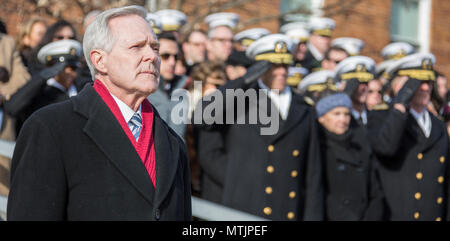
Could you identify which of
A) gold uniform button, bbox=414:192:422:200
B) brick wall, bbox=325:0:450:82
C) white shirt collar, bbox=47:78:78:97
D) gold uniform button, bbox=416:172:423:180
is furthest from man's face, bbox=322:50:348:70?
brick wall, bbox=325:0:450:82

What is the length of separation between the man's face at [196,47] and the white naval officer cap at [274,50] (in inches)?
80.9

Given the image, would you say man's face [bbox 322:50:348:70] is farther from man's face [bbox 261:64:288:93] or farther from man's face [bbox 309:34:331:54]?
man's face [bbox 261:64:288:93]

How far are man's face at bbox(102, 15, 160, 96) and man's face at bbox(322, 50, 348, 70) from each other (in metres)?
6.57

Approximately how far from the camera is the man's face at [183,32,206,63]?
8.58 metres

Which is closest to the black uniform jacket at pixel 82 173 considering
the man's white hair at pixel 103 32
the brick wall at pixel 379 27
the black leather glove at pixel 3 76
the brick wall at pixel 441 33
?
the man's white hair at pixel 103 32

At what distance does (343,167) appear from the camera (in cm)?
665

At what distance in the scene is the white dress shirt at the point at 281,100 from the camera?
6176mm

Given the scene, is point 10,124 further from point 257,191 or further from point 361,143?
point 361,143

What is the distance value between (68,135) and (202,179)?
363cm

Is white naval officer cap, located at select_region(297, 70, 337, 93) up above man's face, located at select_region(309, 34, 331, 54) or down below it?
below

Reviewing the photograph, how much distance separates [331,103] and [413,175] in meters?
1.05

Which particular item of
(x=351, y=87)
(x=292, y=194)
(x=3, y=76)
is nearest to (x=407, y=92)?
(x=351, y=87)

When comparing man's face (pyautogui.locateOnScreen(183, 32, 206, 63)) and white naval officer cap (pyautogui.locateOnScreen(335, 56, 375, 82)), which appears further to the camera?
man's face (pyautogui.locateOnScreen(183, 32, 206, 63))

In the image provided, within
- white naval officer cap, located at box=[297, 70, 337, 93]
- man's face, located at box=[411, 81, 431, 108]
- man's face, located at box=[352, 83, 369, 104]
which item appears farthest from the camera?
white naval officer cap, located at box=[297, 70, 337, 93]
